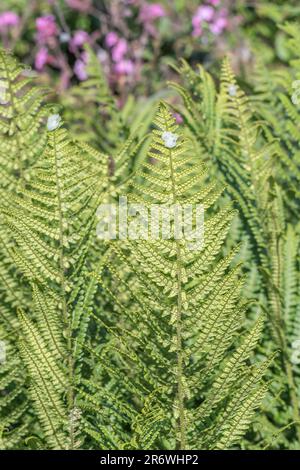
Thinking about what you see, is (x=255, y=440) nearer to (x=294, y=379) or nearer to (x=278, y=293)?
(x=294, y=379)

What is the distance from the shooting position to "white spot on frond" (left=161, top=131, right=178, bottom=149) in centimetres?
80

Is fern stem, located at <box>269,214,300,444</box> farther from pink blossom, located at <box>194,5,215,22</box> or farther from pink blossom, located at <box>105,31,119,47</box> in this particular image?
pink blossom, located at <box>105,31,119,47</box>

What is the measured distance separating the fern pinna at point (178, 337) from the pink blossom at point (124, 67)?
6.73 ft

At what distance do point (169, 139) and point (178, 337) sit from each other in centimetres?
24

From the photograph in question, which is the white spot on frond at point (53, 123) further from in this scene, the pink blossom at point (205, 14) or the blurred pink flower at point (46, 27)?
the blurred pink flower at point (46, 27)

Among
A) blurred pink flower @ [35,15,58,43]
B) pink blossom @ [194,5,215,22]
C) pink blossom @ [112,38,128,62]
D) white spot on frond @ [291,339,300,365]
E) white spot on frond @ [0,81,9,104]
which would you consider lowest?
white spot on frond @ [291,339,300,365]

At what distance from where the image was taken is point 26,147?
116 centimetres

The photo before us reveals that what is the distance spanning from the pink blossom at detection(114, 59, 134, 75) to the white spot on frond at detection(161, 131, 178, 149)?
2.12 metres

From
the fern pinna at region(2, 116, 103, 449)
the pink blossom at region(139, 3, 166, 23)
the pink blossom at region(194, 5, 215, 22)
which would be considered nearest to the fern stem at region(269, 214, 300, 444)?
the fern pinna at region(2, 116, 103, 449)

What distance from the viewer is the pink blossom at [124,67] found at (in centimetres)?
285

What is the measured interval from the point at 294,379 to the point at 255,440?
4.7 inches

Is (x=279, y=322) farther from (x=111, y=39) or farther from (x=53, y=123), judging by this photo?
(x=111, y=39)
